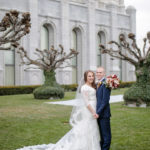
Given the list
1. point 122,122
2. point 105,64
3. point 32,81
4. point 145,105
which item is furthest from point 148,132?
point 105,64

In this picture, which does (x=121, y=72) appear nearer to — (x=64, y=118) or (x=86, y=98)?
(x=64, y=118)

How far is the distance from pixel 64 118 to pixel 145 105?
514cm

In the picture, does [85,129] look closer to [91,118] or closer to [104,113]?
[91,118]

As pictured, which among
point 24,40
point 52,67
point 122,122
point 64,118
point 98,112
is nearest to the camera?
point 98,112

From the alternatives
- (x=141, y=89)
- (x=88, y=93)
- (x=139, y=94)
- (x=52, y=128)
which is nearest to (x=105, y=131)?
(x=88, y=93)

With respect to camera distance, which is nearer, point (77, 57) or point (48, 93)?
point (48, 93)

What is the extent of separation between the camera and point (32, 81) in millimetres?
25781

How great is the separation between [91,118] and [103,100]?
1.87 feet

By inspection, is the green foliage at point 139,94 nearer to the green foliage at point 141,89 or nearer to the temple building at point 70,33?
the green foliage at point 141,89

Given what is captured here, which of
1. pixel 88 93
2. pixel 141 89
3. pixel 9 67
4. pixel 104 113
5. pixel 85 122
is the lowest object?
pixel 85 122

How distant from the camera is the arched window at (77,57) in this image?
102 feet

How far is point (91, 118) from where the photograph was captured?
5.77 metres

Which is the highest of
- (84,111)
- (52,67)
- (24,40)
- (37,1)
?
(37,1)

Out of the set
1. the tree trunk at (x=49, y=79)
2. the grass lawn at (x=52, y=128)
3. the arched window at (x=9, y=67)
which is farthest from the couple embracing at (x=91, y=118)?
the arched window at (x=9, y=67)
